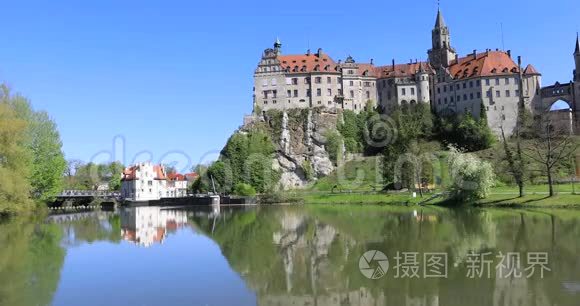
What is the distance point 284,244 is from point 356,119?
73.6 meters

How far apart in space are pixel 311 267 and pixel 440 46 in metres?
90.9

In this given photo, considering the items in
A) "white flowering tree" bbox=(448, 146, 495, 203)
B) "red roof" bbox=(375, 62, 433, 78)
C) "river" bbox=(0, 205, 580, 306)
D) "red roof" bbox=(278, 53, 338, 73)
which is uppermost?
"red roof" bbox=(278, 53, 338, 73)

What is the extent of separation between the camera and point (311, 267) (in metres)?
19.8

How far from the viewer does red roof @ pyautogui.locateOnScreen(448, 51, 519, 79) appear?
90.7 metres

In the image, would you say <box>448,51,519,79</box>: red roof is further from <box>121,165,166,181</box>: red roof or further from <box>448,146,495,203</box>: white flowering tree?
<box>121,165,166,181</box>: red roof

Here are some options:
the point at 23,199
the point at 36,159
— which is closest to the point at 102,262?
the point at 23,199

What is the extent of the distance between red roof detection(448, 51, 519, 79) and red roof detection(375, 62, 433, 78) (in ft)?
18.1

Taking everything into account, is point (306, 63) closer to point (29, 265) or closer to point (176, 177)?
point (176, 177)

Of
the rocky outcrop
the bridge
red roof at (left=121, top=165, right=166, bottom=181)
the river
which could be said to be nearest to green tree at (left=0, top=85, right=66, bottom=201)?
the bridge

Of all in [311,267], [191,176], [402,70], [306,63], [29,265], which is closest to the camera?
[311,267]

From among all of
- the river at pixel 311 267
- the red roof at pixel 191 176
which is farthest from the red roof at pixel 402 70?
the river at pixel 311 267

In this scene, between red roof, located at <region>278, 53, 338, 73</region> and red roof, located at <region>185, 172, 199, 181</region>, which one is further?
red roof, located at <region>185, 172, 199, 181</region>

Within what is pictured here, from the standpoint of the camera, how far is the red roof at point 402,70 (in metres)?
99.9

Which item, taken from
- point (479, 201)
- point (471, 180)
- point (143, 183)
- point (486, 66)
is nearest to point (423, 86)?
point (486, 66)
